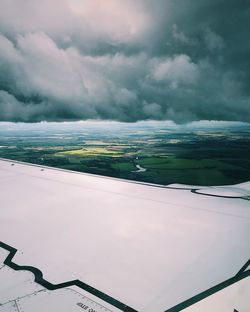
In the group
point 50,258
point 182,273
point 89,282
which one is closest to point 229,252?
point 182,273

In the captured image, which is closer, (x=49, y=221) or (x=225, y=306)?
(x=225, y=306)

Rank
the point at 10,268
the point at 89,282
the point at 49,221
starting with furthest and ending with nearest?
the point at 49,221 → the point at 10,268 → the point at 89,282

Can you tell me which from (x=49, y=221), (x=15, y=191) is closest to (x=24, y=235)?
(x=49, y=221)

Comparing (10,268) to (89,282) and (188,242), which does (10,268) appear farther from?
(188,242)

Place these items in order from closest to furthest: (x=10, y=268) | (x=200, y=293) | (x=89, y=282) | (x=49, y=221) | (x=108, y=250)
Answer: (x=200, y=293), (x=89, y=282), (x=10, y=268), (x=108, y=250), (x=49, y=221)

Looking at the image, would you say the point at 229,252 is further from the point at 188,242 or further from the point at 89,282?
the point at 89,282

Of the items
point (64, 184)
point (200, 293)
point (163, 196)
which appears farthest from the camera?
point (64, 184)
